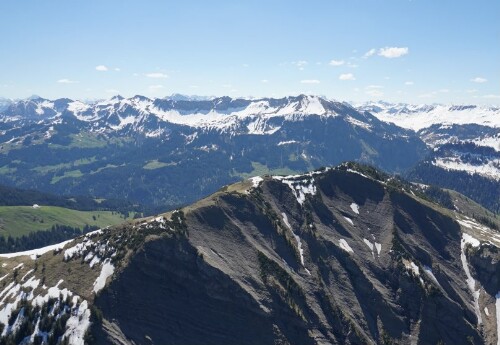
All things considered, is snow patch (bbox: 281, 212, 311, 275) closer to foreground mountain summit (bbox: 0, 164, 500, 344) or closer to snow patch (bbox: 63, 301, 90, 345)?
foreground mountain summit (bbox: 0, 164, 500, 344)

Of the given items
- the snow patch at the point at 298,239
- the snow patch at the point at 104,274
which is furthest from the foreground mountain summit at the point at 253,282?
the snow patch at the point at 298,239

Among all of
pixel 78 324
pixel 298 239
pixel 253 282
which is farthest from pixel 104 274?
pixel 298 239

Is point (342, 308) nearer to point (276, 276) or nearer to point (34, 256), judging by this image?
point (276, 276)

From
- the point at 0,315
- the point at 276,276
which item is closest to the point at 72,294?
the point at 0,315

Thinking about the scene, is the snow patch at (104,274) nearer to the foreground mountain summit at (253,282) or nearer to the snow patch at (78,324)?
the foreground mountain summit at (253,282)

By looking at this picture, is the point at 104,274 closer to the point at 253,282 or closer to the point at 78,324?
the point at 78,324

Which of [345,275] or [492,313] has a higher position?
[345,275]

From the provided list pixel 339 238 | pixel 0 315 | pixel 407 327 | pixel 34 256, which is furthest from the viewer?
pixel 339 238

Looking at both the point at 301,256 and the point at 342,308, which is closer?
the point at 342,308
